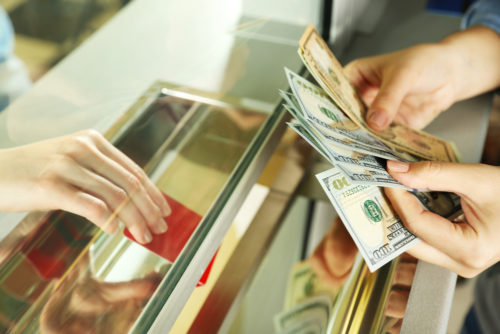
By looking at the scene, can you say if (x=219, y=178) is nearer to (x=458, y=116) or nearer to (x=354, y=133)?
(x=354, y=133)

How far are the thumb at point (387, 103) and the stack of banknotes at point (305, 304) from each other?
29 cm

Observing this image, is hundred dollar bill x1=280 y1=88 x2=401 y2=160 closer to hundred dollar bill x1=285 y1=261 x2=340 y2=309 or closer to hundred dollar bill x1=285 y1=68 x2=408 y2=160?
hundred dollar bill x1=285 y1=68 x2=408 y2=160

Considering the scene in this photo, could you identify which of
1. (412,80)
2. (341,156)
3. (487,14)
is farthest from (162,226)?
(487,14)

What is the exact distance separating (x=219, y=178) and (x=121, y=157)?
0.46 ft

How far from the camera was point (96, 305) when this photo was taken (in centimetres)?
47

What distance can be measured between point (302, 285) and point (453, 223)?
286 millimetres

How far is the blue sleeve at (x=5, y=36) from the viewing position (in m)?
0.51

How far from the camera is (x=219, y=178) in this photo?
2.04 ft

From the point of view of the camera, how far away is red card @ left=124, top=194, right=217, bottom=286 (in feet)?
1.72

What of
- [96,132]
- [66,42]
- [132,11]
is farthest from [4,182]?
[132,11]

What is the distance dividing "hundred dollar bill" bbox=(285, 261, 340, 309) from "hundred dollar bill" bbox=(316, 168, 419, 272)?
0.41 feet

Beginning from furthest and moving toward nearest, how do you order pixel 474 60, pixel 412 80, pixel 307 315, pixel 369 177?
pixel 474 60 → pixel 412 80 → pixel 307 315 → pixel 369 177

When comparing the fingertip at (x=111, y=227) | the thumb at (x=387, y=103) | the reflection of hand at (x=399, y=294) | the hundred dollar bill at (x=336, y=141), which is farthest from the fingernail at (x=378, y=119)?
the fingertip at (x=111, y=227)

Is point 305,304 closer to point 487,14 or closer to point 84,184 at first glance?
point 84,184
